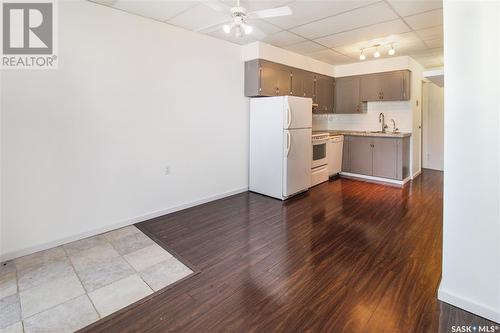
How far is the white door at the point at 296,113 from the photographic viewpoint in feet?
13.8

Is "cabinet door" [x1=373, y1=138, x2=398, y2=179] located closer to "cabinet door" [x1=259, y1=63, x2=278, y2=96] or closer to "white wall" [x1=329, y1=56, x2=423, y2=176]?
"white wall" [x1=329, y1=56, x2=423, y2=176]

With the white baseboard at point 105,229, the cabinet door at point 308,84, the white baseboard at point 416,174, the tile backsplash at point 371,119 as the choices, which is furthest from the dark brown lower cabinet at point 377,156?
the white baseboard at point 105,229

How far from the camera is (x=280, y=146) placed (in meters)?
4.28

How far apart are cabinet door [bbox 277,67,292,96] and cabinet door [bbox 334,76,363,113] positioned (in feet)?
5.84

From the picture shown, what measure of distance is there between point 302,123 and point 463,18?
113 inches

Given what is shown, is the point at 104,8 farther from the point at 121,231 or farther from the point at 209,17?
the point at 121,231

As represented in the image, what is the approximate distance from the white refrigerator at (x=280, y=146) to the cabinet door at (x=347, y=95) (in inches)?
72.7

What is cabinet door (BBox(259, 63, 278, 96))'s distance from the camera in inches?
175

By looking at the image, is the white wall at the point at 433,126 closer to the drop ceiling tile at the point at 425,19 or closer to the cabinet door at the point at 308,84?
the cabinet door at the point at 308,84

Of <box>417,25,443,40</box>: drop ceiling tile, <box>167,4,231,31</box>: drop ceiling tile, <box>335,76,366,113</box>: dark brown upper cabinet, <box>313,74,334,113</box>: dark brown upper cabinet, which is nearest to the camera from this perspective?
<box>167,4,231,31</box>: drop ceiling tile

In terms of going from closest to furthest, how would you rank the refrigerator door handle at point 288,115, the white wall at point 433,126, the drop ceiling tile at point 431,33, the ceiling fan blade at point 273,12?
the ceiling fan blade at point 273,12, the drop ceiling tile at point 431,33, the refrigerator door handle at point 288,115, the white wall at point 433,126

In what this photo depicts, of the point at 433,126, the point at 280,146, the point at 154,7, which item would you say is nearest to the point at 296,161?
the point at 280,146

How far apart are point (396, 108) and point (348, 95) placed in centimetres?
102

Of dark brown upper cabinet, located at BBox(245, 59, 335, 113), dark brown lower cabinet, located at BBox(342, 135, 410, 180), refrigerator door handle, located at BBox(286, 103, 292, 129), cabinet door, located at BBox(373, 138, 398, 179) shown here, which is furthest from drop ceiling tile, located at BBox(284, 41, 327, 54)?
cabinet door, located at BBox(373, 138, 398, 179)
